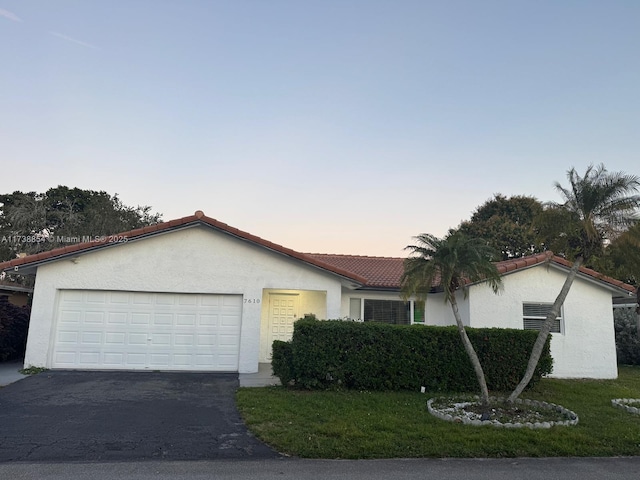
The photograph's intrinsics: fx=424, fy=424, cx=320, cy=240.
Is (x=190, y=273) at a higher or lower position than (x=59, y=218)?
lower

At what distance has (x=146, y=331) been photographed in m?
11.7

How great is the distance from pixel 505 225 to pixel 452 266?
1088 inches

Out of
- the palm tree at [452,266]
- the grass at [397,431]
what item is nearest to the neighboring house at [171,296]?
the grass at [397,431]

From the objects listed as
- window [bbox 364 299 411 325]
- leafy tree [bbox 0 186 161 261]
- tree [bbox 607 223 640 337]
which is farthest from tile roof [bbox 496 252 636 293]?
leafy tree [bbox 0 186 161 261]

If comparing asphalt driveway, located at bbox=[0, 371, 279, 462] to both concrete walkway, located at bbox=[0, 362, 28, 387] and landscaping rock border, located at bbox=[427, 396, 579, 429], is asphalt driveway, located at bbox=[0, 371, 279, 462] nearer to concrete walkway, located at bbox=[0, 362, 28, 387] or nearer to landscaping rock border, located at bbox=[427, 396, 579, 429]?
concrete walkway, located at bbox=[0, 362, 28, 387]

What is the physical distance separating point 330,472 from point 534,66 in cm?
1244

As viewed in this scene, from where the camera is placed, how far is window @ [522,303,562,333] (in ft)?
43.7

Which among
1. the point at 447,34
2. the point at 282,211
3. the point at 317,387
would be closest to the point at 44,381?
the point at 317,387

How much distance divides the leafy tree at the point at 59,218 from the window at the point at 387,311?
1935cm

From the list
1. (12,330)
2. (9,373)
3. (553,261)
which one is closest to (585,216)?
(553,261)

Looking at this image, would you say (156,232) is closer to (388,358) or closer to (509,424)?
(388,358)

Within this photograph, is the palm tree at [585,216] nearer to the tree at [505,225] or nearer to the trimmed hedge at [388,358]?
the trimmed hedge at [388,358]

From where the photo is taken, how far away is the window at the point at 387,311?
1501cm

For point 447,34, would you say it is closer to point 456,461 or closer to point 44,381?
point 456,461
